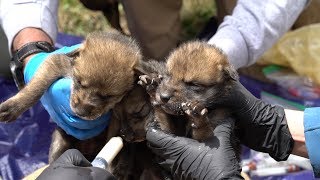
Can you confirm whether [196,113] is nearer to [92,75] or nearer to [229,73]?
[229,73]

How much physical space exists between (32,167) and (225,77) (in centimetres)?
180

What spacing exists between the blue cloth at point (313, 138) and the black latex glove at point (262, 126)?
0.09m

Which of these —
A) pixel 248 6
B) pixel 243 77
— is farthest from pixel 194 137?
pixel 243 77

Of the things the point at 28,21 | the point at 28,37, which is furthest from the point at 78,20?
the point at 28,37

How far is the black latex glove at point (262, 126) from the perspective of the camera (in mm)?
2532

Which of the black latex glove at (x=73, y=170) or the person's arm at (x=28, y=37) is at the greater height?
the black latex glove at (x=73, y=170)

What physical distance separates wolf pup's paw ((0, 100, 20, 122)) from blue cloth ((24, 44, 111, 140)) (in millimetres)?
164

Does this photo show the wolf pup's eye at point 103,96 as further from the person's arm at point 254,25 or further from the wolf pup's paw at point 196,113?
the person's arm at point 254,25

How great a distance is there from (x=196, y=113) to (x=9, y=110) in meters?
0.94

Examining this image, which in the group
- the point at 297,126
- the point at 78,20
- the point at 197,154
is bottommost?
the point at 78,20

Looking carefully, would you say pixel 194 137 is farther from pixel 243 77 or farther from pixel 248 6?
pixel 243 77

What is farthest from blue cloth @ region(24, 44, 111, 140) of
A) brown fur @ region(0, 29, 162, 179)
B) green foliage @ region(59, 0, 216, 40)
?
green foliage @ region(59, 0, 216, 40)

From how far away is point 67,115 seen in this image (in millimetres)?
2619

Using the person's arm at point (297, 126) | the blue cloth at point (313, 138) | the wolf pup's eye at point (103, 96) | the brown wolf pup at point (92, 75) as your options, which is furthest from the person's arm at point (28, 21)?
the blue cloth at point (313, 138)
